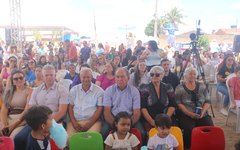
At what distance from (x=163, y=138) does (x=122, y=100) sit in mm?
886

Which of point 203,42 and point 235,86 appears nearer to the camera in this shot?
point 235,86

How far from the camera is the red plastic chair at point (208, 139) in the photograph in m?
2.94

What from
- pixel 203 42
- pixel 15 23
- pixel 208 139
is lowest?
pixel 208 139

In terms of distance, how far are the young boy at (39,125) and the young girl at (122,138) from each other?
0.84m

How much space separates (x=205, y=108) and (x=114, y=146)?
1.55m

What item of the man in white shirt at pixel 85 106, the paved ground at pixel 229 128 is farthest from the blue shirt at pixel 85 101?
the paved ground at pixel 229 128

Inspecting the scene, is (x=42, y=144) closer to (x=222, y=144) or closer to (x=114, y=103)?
(x=114, y=103)

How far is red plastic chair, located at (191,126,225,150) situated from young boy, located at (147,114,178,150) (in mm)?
232

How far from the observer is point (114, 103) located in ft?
11.9

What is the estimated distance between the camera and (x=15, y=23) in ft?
44.7

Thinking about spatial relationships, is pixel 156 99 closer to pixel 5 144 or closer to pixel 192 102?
pixel 192 102

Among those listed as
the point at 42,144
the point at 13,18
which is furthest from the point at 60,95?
the point at 13,18

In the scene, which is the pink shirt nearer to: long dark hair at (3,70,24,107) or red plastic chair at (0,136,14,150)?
long dark hair at (3,70,24,107)

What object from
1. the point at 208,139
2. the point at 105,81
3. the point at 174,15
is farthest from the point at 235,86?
the point at 174,15
